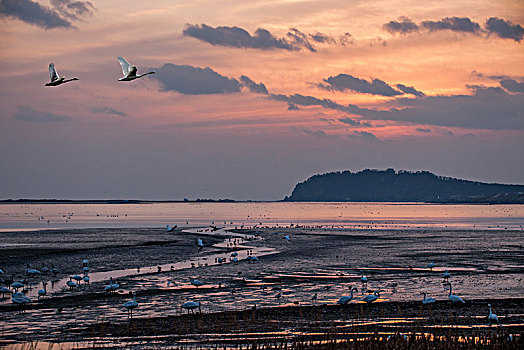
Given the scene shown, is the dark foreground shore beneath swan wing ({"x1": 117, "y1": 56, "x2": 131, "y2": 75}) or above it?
beneath

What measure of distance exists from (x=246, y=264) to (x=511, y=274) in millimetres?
15232

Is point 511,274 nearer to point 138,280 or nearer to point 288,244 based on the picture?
point 138,280

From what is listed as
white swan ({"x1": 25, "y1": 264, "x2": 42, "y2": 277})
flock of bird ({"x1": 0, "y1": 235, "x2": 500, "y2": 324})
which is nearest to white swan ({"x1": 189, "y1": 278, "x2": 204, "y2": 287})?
flock of bird ({"x1": 0, "y1": 235, "x2": 500, "y2": 324})

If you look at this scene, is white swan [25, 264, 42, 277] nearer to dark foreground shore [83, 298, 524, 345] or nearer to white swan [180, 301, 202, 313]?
white swan [180, 301, 202, 313]

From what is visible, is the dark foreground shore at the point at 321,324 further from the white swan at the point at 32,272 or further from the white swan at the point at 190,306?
the white swan at the point at 32,272

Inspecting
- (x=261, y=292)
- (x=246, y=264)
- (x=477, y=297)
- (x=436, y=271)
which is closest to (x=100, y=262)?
(x=246, y=264)

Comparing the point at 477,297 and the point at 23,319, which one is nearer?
the point at 23,319

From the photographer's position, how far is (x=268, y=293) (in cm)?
2809

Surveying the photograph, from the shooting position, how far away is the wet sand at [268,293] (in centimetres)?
2050

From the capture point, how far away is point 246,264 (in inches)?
1581

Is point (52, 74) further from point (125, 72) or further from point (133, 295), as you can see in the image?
point (133, 295)

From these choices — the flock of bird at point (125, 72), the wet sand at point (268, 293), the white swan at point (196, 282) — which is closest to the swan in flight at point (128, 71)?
the flock of bird at point (125, 72)

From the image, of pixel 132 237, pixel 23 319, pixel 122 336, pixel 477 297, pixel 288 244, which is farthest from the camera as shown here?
pixel 132 237

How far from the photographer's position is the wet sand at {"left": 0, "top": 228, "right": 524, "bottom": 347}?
2050cm
